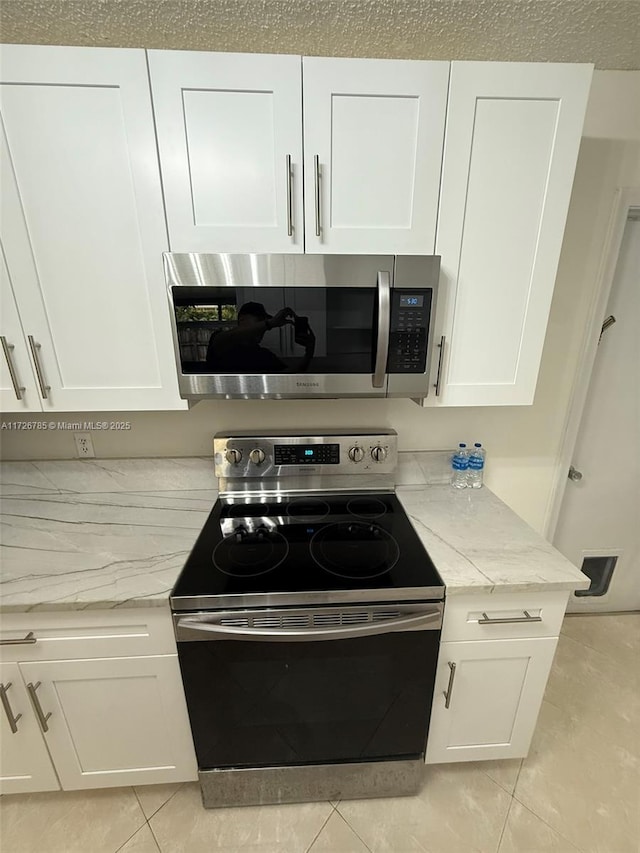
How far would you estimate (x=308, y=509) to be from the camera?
1427 millimetres

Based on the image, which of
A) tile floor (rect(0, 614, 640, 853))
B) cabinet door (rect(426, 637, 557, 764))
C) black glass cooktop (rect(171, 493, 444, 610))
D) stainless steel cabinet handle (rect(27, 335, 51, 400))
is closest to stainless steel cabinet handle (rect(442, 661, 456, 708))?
cabinet door (rect(426, 637, 557, 764))

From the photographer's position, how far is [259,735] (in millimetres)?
1143

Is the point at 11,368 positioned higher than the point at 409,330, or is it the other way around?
the point at 409,330

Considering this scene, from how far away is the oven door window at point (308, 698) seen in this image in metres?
1.05

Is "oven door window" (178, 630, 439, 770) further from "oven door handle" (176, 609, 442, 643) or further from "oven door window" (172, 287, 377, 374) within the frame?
"oven door window" (172, 287, 377, 374)

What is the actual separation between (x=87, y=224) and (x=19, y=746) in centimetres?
159

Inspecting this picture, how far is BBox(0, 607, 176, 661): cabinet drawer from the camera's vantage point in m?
1.01

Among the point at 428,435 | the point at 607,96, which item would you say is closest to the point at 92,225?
the point at 428,435

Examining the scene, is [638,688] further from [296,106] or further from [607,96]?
[296,106]

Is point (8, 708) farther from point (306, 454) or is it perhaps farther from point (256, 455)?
point (306, 454)

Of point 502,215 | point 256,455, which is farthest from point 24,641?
point 502,215

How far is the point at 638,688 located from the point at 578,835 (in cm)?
81

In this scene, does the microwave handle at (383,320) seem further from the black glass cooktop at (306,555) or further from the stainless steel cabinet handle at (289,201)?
the black glass cooktop at (306,555)

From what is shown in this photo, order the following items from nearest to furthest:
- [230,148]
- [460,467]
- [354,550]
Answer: [230,148]
[354,550]
[460,467]
